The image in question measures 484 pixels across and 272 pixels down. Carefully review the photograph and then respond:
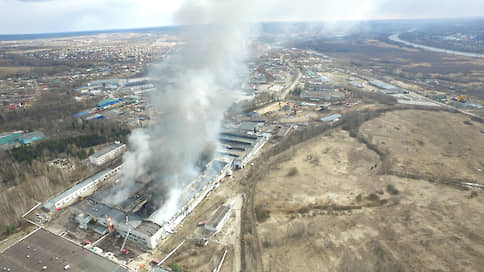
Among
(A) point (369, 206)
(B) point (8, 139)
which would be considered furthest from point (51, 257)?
(B) point (8, 139)

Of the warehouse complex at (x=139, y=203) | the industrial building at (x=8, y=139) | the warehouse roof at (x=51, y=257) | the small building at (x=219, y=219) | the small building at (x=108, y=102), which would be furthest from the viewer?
the small building at (x=108, y=102)

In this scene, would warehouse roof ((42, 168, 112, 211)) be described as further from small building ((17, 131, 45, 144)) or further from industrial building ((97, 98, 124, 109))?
industrial building ((97, 98, 124, 109))

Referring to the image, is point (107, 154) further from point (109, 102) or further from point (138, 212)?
point (109, 102)

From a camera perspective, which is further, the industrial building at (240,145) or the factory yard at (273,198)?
the industrial building at (240,145)

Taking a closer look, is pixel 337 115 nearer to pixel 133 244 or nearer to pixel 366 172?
pixel 366 172

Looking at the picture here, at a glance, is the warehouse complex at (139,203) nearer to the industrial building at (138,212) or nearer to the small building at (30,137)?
the industrial building at (138,212)

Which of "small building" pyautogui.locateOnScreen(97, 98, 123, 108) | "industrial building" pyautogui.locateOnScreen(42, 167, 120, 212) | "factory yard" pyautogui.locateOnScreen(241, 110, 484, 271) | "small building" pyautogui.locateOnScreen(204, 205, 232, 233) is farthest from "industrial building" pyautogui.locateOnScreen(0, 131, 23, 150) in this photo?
"factory yard" pyautogui.locateOnScreen(241, 110, 484, 271)

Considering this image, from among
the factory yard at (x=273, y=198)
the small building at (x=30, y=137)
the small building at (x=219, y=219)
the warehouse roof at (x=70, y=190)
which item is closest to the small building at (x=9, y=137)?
the factory yard at (x=273, y=198)

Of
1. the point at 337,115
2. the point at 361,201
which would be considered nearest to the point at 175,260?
the point at 361,201
